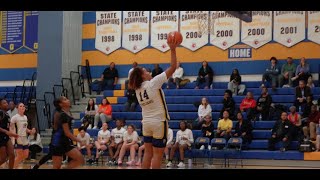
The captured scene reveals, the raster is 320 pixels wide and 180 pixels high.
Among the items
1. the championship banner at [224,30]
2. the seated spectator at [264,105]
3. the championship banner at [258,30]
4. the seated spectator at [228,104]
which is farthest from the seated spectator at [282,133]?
the championship banner at [224,30]

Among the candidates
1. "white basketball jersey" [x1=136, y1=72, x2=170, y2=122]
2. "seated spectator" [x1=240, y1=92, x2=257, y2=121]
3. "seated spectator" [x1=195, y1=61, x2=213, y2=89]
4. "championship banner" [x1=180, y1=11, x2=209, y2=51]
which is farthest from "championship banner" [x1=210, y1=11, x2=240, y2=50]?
"white basketball jersey" [x1=136, y1=72, x2=170, y2=122]

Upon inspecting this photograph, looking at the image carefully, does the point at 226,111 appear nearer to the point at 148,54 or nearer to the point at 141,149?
the point at 141,149

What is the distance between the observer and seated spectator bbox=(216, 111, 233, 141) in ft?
49.8

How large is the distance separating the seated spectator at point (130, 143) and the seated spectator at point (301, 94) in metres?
5.11

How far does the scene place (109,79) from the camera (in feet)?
65.8

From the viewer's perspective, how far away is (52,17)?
20.1 meters

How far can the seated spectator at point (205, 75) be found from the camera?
1820 centimetres

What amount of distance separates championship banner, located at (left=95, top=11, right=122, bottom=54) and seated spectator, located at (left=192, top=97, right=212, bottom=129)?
5.90 m

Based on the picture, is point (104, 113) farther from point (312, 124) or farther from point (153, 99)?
point (153, 99)

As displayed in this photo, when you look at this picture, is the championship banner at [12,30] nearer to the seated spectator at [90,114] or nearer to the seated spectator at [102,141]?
the seated spectator at [90,114]

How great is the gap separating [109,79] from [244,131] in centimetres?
682

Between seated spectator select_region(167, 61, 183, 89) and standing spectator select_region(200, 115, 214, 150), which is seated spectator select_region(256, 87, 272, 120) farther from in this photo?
seated spectator select_region(167, 61, 183, 89)

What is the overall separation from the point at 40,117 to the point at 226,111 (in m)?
7.85

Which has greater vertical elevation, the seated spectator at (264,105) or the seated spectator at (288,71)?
the seated spectator at (288,71)
